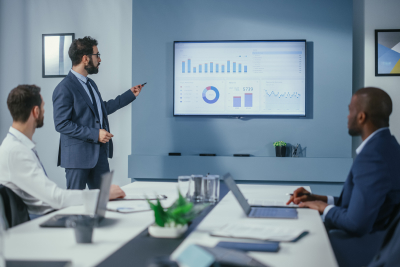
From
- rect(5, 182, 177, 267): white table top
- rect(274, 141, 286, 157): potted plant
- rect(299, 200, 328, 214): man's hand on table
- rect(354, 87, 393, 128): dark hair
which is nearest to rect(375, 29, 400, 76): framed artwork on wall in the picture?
rect(274, 141, 286, 157): potted plant

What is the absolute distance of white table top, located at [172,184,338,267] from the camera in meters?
1.12

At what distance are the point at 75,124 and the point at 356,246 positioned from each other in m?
2.25

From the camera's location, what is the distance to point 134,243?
1.28m

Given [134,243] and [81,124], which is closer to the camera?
[134,243]

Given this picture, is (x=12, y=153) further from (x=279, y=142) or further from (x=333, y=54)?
(x=333, y=54)

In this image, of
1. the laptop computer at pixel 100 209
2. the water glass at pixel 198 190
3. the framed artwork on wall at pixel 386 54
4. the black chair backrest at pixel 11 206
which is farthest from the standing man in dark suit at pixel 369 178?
the framed artwork on wall at pixel 386 54

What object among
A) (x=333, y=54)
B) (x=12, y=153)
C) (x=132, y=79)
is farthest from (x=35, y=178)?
(x=333, y=54)

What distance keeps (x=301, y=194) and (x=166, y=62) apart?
8.57 feet

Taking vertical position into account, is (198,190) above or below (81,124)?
below

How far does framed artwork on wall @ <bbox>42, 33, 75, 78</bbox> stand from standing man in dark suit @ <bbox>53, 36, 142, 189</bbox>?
1.33 m

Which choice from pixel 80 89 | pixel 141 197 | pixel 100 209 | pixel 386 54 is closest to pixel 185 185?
pixel 141 197

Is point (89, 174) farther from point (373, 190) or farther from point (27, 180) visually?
point (373, 190)

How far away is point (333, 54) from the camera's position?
13.2 ft

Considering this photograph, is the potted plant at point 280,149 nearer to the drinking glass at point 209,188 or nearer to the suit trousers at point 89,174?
the suit trousers at point 89,174
